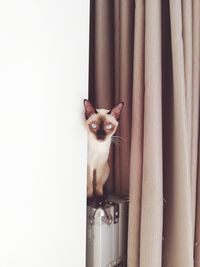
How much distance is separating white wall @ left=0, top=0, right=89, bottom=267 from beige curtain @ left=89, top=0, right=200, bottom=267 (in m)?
0.17

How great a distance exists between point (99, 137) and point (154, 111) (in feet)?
0.53

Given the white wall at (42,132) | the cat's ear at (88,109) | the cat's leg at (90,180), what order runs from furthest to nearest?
the cat's leg at (90,180) < the cat's ear at (88,109) < the white wall at (42,132)

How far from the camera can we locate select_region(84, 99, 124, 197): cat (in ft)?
2.33

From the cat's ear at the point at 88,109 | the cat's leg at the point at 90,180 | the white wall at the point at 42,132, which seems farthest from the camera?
the cat's leg at the point at 90,180

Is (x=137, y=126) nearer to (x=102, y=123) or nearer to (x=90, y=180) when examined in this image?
(x=102, y=123)

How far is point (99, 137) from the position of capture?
0.75 metres

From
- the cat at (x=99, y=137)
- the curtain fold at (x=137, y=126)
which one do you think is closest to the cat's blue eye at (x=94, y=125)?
the cat at (x=99, y=137)

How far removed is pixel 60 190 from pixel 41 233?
10 cm

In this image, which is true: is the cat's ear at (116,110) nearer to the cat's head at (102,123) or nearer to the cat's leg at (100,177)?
the cat's head at (102,123)

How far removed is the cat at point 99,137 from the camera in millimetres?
710

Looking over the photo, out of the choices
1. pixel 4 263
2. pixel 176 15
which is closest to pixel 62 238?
pixel 4 263

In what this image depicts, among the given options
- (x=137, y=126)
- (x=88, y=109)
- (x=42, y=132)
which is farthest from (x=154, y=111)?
(x=42, y=132)

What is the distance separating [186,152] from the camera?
30.2 inches

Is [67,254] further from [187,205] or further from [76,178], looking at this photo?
[187,205]
